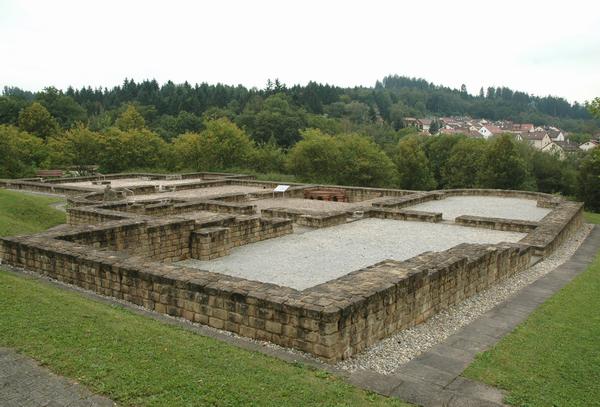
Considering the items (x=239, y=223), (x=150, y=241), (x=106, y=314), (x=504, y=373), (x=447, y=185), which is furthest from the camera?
(x=447, y=185)

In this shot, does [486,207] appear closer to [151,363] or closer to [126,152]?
[151,363]

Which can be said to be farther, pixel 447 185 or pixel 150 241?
pixel 447 185

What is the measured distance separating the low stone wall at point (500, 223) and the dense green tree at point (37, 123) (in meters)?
53.9

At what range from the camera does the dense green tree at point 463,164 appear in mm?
51281

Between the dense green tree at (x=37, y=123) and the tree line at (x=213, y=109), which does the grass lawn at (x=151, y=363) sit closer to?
the tree line at (x=213, y=109)

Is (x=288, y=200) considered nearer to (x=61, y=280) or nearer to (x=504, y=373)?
(x=61, y=280)

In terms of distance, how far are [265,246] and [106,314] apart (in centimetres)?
722

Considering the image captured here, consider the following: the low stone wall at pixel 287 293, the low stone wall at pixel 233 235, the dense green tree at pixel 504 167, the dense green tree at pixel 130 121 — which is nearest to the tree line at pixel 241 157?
the dense green tree at pixel 504 167

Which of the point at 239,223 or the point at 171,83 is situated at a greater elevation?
the point at 171,83

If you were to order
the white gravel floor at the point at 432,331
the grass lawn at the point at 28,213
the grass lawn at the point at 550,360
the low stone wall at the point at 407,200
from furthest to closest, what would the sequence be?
1. the low stone wall at the point at 407,200
2. the grass lawn at the point at 28,213
3. the white gravel floor at the point at 432,331
4. the grass lawn at the point at 550,360

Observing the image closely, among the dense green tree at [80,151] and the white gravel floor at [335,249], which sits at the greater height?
the dense green tree at [80,151]

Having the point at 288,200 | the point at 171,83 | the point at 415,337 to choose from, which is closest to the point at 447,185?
the point at 288,200

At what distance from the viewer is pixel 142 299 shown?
24.8 feet

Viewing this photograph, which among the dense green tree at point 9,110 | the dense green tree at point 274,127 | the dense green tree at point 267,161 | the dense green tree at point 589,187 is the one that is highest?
the dense green tree at point 9,110
